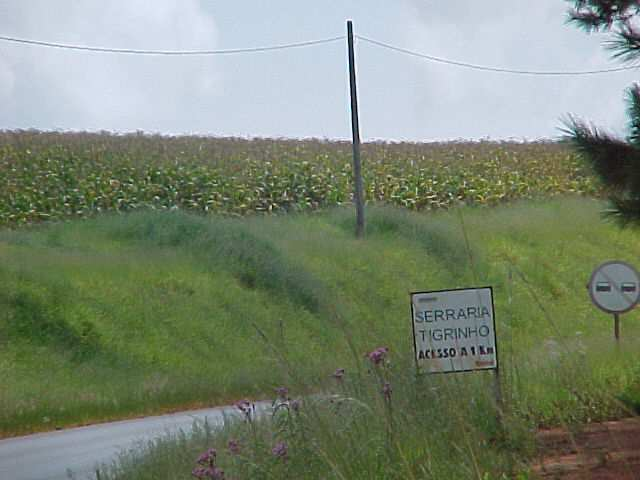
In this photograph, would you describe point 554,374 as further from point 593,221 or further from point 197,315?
point 593,221

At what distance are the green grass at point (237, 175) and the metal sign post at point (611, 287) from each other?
67.2 ft

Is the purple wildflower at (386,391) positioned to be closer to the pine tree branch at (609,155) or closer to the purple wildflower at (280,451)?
the purple wildflower at (280,451)

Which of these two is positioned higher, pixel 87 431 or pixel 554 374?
pixel 554 374

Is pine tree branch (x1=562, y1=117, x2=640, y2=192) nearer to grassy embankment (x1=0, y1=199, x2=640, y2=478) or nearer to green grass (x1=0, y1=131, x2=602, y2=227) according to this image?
grassy embankment (x1=0, y1=199, x2=640, y2=478)

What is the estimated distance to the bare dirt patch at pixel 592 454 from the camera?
7.26 meters

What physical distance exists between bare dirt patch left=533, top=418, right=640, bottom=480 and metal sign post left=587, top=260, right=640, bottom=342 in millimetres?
5186

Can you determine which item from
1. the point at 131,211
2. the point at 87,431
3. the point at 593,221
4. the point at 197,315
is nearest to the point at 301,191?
the point at 131,211

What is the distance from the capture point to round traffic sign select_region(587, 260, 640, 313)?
14.0m

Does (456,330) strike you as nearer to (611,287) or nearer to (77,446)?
(611,287)

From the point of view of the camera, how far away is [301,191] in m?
43.8

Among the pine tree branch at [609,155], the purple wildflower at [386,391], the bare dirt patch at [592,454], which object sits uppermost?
the pine tree branch at [609,155]

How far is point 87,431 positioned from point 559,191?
3581 centimetres

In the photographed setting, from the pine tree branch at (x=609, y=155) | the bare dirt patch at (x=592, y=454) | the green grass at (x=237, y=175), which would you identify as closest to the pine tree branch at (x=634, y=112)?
the pine tree branch at (x=609, y=155)

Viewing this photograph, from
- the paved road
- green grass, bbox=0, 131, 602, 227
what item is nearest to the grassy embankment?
the paved road
